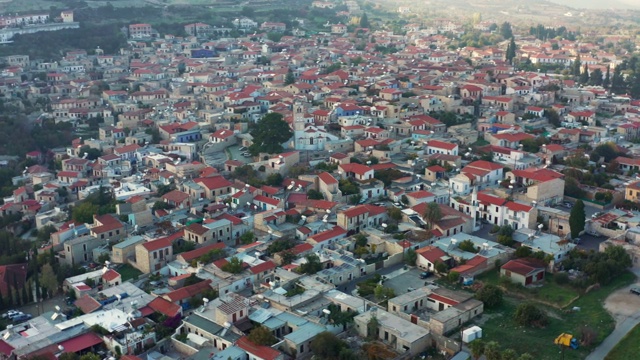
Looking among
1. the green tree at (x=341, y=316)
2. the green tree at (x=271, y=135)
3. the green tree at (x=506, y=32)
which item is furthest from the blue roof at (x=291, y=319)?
the green tree at (x=506, y=32)

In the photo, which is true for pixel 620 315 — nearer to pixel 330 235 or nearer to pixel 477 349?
pixel 477 349

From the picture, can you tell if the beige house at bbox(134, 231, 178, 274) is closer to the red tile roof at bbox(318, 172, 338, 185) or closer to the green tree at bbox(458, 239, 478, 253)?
the red tile roof at bbox(318, 172, 338, 185)

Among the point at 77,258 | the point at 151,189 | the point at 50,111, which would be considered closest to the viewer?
the point at 77,258

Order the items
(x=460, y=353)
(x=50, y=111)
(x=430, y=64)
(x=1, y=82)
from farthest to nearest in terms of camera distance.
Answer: (x=430, y=64), (x=1, y=82), (x=50, y=111), (x=460, y=353)

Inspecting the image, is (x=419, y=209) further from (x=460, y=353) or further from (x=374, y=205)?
(x=460, y=353)

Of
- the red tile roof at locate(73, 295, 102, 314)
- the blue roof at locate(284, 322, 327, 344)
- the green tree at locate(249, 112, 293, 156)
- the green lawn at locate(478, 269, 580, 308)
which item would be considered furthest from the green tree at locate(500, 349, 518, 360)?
the green tree at locate(249, 112, 293, 156)

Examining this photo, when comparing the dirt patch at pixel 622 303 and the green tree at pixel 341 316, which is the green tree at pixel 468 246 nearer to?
the dirt patch at pixel 622 303

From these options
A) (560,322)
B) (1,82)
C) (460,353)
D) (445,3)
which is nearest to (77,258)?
(460,353)
